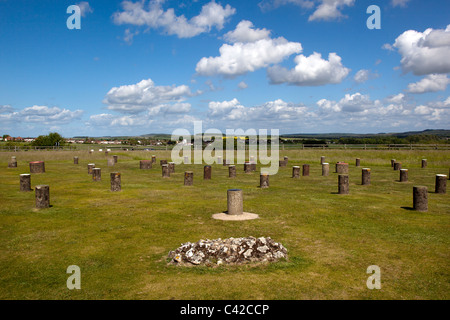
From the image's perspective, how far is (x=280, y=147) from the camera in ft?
178

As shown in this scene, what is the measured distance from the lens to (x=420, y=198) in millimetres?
12570

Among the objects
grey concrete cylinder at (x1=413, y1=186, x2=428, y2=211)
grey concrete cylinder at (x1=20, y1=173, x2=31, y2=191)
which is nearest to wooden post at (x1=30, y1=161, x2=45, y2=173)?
grey concrete cylinder at (x1=20, y1=173, x2=31, y2=191)

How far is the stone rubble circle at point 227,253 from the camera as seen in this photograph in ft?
24.0

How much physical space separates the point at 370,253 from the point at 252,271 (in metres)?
3.18

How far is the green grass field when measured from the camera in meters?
6.14

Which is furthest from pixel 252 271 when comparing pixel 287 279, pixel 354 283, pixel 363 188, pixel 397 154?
pixel 397 154

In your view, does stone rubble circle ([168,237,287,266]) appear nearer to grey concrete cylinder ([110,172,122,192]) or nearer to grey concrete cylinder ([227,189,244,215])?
grey concrete cylinder ([227,189,244,215])

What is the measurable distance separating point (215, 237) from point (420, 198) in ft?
27.7

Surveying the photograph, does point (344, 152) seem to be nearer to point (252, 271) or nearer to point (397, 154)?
point (397, 154)

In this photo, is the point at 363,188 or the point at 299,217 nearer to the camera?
the point at 299,217

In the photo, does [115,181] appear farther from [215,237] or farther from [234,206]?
[215,237]

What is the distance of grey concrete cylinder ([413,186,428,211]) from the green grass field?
0.35 m

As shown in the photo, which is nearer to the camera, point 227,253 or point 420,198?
point 227,253

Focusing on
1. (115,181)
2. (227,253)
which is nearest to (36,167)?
(115,181)
